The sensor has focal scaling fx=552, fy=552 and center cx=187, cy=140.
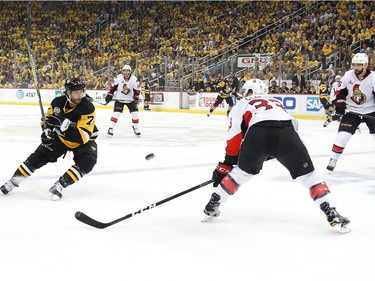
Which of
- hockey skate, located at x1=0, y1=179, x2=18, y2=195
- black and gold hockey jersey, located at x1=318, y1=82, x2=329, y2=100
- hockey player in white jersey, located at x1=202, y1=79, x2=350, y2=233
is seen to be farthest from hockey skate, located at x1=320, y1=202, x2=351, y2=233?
black and gold hockey jersey, located at x1=318, y1=82, x2=329, y2=100

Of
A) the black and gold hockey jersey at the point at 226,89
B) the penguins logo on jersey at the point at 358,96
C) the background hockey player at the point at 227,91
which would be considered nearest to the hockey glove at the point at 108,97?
the penguins logo on jersey at the point at 358,96

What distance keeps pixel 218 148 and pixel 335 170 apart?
2.34 meters

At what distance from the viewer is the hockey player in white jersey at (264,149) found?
10.5 feet

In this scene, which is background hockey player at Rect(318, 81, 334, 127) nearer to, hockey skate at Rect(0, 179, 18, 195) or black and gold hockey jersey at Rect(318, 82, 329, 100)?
black and gold hockey jersey at Rect(318, 82, 329, 100)

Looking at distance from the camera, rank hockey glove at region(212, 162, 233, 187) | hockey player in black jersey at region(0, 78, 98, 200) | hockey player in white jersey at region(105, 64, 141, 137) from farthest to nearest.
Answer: hockey player in white jersey at region(105, 64, 141, 137) → hockey player in black jersey at region(0, 78, 98, 200) → hockey glove at region(212, 162, 233, 187)

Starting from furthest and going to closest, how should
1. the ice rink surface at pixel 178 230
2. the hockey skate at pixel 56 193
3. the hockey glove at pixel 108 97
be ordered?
the hockey glove at pixel 108 97 → the hockey skate at pixel 56 193 → the ice rink surface at pixel 178 230

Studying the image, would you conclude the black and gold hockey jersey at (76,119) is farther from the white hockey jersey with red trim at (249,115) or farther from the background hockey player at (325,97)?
the background hockey player at (325,97)

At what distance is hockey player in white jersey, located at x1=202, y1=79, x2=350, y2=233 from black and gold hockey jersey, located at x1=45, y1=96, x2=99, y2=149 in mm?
1341

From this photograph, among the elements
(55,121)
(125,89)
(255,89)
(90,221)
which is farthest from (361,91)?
(125,89)

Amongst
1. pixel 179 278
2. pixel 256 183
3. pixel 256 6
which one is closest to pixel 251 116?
pixel 179 278

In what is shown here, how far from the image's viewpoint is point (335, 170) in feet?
19.6

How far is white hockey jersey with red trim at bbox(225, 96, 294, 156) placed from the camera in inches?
128

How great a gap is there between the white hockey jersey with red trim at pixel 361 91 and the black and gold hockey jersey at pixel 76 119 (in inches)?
110

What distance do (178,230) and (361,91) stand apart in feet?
10.3
